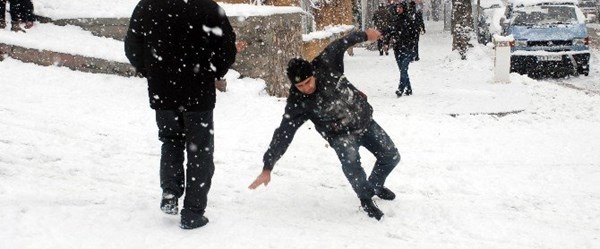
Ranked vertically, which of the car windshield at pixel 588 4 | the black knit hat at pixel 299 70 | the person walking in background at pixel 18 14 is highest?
the car windshield at pixel 588 4

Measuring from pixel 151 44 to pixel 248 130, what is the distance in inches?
145

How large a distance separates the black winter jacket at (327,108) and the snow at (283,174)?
2.16 ft

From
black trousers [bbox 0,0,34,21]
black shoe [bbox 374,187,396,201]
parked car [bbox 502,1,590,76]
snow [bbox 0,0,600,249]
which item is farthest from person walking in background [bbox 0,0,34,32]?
parked car [bbox 502,1,590,76]

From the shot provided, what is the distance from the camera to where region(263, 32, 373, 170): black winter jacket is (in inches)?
161

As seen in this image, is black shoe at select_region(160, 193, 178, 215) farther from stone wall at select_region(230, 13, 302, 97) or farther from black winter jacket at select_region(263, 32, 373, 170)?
stone wall at select_region(230, 13, 302, 97)

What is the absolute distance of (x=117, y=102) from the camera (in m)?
7.45

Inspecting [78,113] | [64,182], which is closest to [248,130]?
[78,113]

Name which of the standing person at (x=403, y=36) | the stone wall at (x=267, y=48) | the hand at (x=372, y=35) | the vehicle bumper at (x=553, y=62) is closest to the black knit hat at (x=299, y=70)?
the hand at (x=372, y=35)

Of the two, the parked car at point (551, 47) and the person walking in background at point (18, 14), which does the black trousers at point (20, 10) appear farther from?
the parked car at point (551, 47)

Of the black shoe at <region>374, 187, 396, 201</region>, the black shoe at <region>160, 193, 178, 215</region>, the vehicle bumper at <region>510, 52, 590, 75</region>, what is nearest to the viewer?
the black shoe at <region>160, 193, 178, 215</region>

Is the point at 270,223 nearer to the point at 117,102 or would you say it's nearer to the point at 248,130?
the point at 248,130

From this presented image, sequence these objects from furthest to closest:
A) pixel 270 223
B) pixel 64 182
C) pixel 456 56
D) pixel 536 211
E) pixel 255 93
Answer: pixel 456 56, pixel 255 93, pixel 536 211, pixel 64 182, pixel 270 223

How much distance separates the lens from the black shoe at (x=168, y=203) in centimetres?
384

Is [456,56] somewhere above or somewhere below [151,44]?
below
